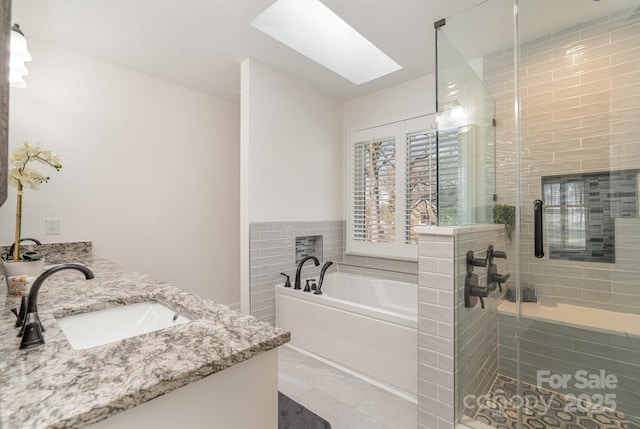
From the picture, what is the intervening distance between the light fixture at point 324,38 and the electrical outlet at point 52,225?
2272mm

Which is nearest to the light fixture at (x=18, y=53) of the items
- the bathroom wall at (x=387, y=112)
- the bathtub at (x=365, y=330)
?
the bathtub at (x=365, y=330)

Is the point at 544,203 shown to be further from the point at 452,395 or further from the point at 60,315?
the point at 60,315

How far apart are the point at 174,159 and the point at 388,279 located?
8.78 ft

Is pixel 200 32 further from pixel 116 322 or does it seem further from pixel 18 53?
pixel 116 322

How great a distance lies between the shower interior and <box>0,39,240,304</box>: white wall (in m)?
2.60

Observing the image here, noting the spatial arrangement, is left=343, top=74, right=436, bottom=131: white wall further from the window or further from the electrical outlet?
the electrical outlet

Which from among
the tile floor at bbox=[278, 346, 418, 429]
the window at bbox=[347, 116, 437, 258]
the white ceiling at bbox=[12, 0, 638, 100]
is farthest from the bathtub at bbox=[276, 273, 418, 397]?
the white ceiling at bbox=[12, 0, 638, 100]

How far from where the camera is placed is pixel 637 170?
165 cm

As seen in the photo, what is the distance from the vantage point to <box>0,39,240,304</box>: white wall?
237 cm

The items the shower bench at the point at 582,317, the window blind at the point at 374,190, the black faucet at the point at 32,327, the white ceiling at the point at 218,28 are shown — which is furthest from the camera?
the window blind at the point at 374,190

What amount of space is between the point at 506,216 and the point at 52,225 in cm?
350

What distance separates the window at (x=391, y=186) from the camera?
3076 mm

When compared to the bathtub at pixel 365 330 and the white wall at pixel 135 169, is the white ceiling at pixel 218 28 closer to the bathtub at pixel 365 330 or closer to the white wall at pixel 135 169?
the white wall at pixel 135 169

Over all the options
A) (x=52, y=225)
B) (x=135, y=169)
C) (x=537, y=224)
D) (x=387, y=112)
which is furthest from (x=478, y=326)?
(x=52, y=225)
